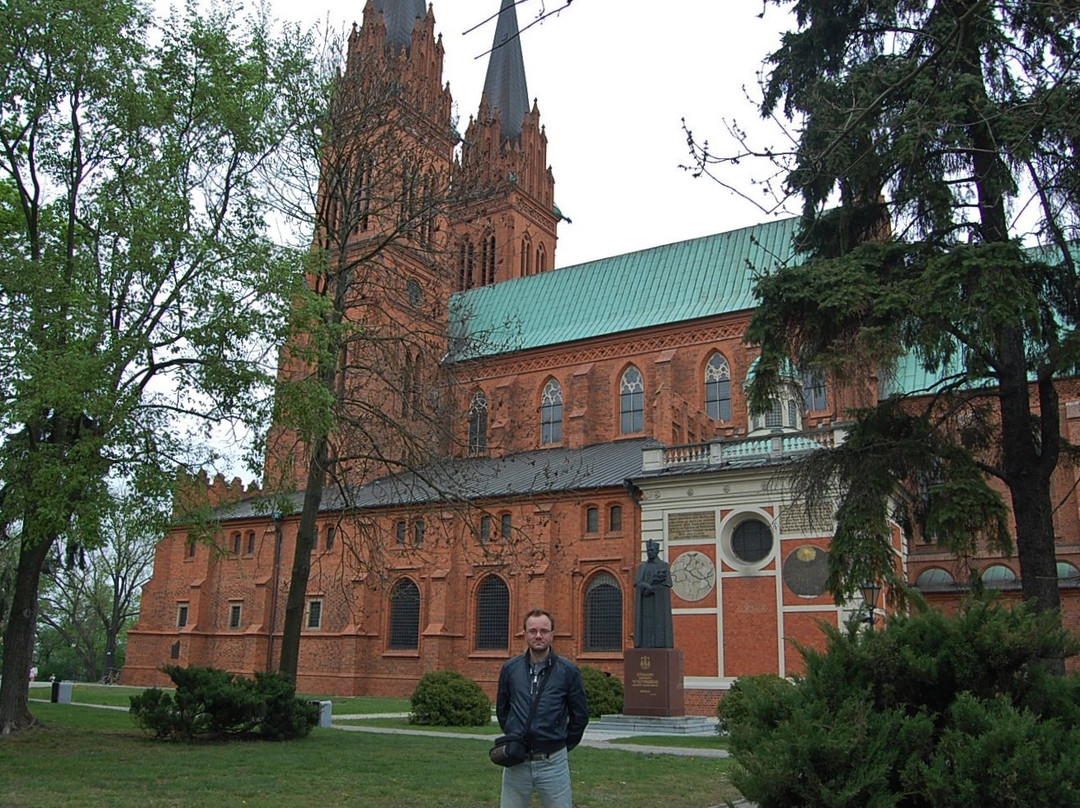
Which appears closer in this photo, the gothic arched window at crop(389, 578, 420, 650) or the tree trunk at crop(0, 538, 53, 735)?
the tree trunk at crop(0, 538, 53, 735)

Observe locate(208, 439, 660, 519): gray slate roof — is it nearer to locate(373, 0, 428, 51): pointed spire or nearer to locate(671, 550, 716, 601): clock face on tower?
locate(671, 550, 716, 601): clock face on tower

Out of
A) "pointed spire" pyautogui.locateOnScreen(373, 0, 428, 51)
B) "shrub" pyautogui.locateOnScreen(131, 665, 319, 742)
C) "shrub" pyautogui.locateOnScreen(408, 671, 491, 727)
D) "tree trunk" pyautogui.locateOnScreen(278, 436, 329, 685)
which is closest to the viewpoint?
"shrub" pyautogui.locateOnScreen(131, 665, 319, 742)

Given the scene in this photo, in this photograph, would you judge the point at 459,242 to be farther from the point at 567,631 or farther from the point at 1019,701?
the point at 1019,701

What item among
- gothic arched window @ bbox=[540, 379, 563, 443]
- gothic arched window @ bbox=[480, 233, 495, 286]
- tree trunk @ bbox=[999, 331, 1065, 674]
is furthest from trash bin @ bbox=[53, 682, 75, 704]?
gothic arched window @ bbox=[480, 233, 495, 286]

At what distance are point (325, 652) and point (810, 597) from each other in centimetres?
1730

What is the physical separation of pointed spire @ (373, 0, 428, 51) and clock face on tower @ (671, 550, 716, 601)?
95.4 feet

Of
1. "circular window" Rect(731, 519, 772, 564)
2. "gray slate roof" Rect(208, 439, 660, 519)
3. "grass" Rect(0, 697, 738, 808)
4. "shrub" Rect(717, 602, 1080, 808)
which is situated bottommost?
"grass" Rect(0, 697, 738, 808)

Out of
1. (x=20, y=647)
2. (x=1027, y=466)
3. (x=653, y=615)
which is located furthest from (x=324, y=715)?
(x=1027, y=466)

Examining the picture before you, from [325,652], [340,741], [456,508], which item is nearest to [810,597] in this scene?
[456,508]

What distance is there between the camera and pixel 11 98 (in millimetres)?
14625

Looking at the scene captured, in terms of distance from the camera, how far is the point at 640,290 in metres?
37.0

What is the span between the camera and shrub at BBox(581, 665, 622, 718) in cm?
2330

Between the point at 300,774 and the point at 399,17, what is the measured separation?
135 feet

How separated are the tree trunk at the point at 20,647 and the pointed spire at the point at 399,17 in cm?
3462
